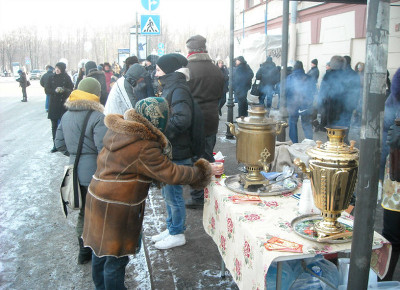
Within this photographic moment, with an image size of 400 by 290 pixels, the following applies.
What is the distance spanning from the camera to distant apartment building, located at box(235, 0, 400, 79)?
9961 mm

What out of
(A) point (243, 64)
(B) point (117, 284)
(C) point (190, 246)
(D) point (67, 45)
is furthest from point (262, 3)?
(D) point (67, 45)

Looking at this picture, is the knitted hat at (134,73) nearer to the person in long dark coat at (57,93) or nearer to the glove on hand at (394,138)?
the person in long dark coat at (57,93)

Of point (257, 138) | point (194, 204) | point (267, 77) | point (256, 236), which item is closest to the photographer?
point (256, 236)

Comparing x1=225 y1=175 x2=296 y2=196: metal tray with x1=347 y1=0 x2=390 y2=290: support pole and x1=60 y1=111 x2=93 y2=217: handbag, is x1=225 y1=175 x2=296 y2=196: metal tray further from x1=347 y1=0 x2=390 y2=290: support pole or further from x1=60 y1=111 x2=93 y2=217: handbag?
x1=60 y1=111 x2=93 y2=217: handbag

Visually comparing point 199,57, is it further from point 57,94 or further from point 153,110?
point 57,94

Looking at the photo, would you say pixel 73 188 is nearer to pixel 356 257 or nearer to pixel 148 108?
pixel 148 108

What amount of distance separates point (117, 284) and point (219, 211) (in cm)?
83

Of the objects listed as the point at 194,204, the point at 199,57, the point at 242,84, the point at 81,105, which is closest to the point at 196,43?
the point at 199,57

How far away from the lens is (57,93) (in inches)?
310

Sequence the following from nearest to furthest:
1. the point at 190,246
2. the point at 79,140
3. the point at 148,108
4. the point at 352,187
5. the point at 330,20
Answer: the point at 352,187 < the point at 148,108 < the point at 79,140 < the point at 190,246 < the point at 330,20

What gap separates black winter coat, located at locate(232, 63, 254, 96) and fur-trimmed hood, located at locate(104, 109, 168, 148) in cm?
758

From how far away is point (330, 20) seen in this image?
38.7ft

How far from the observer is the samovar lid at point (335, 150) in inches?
72.4

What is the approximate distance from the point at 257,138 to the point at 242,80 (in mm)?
7492
